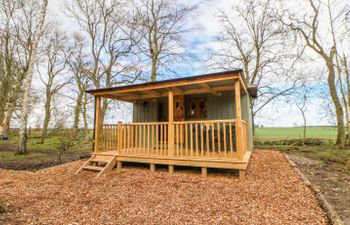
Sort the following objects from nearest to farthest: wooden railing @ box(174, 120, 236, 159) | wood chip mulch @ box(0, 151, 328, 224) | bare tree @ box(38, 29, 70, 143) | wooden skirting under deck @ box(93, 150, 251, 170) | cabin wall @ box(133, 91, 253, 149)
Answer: wood chip mulch @ box(0, 151, 328, 224)
wooden skirting under deck @ box(93, 150, 251, 170)
wooden railing @ box(174, 120, 236, 159)
cabin wall @ box(133, 91, 253, 149)
bare tree @ box(38, 29, 70, 143)

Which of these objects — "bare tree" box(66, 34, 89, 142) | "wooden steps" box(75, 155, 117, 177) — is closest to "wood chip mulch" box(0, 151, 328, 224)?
"wooden steps" box(75, 155, 117, 177)

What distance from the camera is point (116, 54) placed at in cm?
1430

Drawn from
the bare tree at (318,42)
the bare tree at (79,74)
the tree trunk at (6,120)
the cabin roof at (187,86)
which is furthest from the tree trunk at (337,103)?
the bare tree at (79,74)

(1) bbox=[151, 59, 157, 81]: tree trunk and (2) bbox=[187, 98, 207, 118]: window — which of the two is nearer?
(2) bbox=[187, 98, 207, 118]: window

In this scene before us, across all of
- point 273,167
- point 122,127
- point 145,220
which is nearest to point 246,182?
point 273,167

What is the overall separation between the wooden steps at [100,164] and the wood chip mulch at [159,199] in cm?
44

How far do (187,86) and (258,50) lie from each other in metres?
10.6

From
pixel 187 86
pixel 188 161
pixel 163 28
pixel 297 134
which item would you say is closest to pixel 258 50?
pixel 163 28

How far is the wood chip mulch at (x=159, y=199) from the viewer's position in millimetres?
2676

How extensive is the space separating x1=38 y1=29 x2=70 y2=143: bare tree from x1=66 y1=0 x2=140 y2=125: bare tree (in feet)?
10.3

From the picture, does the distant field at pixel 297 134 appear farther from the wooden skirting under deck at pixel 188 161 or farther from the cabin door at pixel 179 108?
the wooden skirting under deck at pixel 188 161

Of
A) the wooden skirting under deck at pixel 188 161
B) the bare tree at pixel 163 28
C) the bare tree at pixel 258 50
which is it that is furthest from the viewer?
the bare tree at pixel 163 28

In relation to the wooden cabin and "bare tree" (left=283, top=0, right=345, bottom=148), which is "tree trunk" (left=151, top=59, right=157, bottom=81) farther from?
"bare tree" (left=283, top=0, right=345, bottom=148)

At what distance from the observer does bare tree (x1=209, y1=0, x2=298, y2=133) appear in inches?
500
